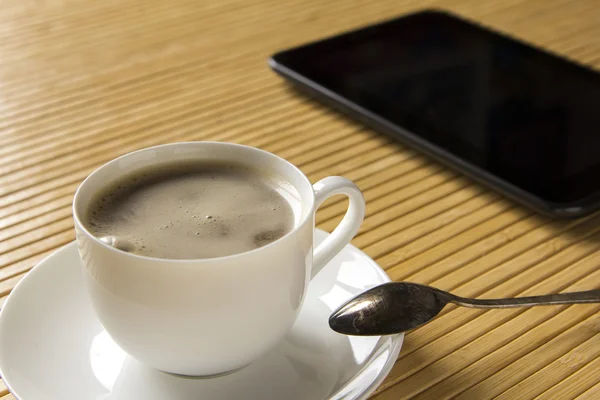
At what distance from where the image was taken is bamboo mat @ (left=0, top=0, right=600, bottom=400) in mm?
518

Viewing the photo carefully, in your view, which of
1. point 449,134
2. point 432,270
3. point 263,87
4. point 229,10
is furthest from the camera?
point 229,10

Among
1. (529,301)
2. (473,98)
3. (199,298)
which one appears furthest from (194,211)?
(473,98)

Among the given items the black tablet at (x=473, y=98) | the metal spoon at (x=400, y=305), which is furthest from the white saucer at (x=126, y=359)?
the black tablet at (x=473, y=98)

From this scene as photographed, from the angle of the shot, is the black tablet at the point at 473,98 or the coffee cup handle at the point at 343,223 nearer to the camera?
the coffee cup handle at the point at 343,223

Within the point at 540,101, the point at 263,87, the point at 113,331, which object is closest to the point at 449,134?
the point at 540,101

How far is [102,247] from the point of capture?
1.39 ft

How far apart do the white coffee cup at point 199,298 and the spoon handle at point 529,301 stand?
0.11 m

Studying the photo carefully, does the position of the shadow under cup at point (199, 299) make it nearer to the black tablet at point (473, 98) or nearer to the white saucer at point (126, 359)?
the white saucer at point (126, 359)

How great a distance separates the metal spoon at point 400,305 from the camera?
48 centimetres

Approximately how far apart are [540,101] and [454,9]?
0.33m

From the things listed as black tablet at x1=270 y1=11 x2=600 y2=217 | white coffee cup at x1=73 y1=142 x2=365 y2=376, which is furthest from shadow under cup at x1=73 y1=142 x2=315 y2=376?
black tablet at x1=270 y1=11 x2=600 y2=217

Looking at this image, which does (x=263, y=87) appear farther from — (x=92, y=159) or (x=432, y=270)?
(x=432, y=270)

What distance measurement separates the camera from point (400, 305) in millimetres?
492

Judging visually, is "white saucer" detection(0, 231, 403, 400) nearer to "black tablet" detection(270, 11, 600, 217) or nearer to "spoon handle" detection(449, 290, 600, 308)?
"spoon handle" detection(449, 290, 600, 308)
